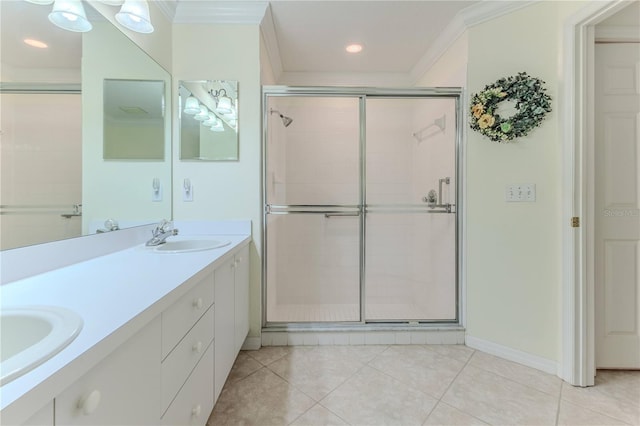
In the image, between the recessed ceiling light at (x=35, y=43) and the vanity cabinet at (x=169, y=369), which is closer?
the vanity cabinet at (x=169, y=369)

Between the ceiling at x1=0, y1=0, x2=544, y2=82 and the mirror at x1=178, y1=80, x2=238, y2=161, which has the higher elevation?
the ceiling at x1=0, y1=0, x2=544, y2=82

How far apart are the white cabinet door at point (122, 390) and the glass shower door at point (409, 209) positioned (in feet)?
5.75

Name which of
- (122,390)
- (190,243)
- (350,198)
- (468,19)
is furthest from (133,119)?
(468,19)

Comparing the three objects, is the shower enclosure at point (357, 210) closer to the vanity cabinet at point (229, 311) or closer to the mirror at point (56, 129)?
the vanity cabinet at point (229, 311)

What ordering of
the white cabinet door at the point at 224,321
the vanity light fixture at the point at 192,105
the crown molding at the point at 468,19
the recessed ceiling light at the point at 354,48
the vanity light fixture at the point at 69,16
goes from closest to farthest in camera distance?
1. the vanity light fixture at the point at 69,16
2. the white cabinet door at the point at 224,321
3. the crown molding at the point at 468,19
4. the vanity light fixture at the point at 192,105
5. the recessed ceiling light at the point at 354,48

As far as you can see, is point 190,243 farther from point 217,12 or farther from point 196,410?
point 217,12

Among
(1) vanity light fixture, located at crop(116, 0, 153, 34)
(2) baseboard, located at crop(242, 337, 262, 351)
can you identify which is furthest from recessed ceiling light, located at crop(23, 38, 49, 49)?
(2) baseboard, located at crop(242, 337, 262, 351)

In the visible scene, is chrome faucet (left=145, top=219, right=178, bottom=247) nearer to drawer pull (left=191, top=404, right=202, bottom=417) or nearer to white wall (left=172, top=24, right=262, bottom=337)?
white wall (left=172, top=24, right=262, bottom=337)

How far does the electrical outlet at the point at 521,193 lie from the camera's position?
1.75 metres

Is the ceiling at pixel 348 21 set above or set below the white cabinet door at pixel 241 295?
above

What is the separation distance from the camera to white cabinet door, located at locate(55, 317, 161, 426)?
50 cm

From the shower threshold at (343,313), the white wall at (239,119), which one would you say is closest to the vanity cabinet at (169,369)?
the white wall at (239,119)

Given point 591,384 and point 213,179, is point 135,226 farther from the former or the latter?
point 591,384

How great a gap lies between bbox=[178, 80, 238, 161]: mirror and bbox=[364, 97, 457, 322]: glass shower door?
45.4 inches
